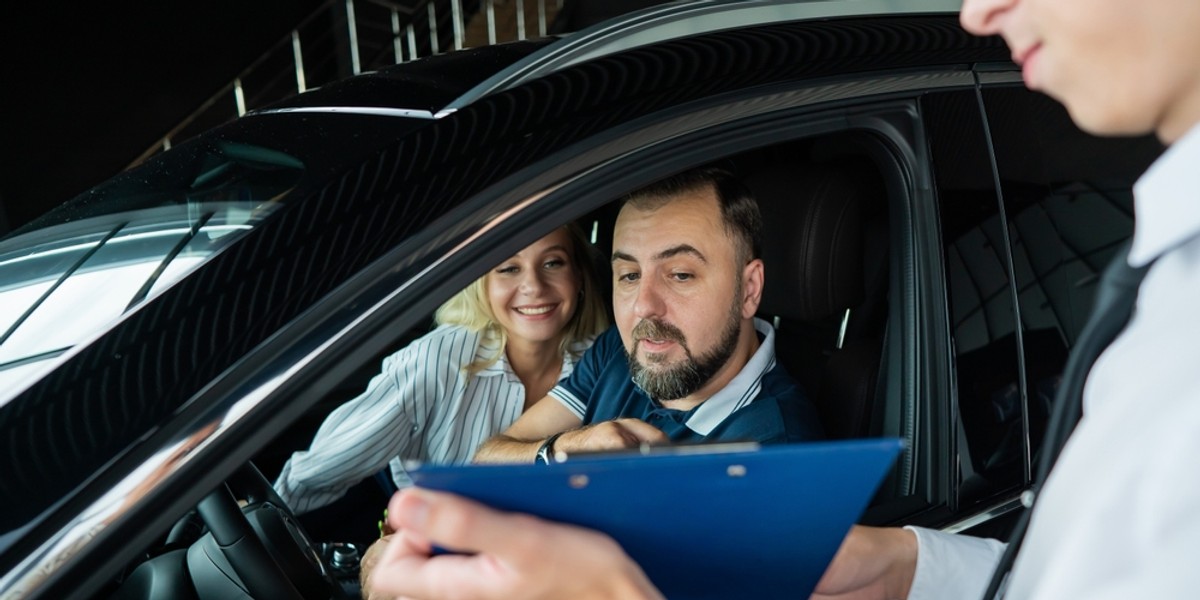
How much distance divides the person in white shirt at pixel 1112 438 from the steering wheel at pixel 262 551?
2.88ft

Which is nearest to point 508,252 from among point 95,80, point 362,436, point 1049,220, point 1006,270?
point 1006,270

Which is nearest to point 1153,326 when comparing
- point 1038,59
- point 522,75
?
point 1038,59

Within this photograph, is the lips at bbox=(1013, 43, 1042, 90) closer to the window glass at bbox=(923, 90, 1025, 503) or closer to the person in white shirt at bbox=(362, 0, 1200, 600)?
the person in white shirt at bbox=(362, 0, 1200, 600)

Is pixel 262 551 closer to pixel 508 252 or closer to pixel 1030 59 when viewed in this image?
pixel 508 252

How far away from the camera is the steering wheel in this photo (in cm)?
158

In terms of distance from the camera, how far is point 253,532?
1.60 metres

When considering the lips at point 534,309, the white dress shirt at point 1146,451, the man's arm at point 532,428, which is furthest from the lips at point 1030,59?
the lips at point 534,309

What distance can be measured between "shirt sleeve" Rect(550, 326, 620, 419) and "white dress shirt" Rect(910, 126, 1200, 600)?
5.02ft

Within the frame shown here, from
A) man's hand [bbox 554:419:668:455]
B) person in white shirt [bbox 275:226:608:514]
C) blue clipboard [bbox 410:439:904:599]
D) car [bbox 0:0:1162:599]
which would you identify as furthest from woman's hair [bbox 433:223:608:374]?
blue clipboard [bbox 410:439:904:599]

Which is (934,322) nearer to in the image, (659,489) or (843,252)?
(843,252)

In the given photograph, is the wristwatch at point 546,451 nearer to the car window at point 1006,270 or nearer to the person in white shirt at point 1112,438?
the car window at point 1006,270

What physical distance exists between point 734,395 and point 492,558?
52.2 inches

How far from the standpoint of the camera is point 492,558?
0.73 metres

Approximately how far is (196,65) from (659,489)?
680 centimetres
